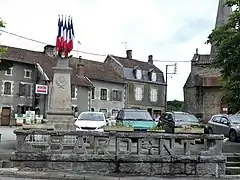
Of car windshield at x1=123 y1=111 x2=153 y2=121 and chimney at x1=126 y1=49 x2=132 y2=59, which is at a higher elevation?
chimney at x1=126 y1=49 x2=132 y2=59

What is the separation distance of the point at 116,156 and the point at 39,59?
43.9m

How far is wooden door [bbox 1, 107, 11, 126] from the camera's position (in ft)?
158

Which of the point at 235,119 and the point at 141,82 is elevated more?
the point at 141,82

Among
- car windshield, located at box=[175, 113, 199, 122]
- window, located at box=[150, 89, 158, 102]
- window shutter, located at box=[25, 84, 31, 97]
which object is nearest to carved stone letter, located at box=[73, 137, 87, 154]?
car windshield, located at box=[175, 113, 199, 122]

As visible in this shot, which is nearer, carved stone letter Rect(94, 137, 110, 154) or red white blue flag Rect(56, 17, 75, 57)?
carved stone letter Rect(94, 137, 110, 154)

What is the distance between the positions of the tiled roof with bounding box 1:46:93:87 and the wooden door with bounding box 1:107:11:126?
6070mm

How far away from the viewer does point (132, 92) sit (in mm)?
63531

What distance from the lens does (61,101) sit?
724 inches

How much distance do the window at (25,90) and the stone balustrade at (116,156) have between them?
131 feet

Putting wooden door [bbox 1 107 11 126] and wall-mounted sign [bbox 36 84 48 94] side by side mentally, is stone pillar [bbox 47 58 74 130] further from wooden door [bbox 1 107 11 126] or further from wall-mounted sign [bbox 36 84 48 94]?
wooden door [bbox 1 107 11 126]

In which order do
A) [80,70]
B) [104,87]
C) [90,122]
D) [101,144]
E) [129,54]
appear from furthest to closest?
1. [129,54]
2. [104,87]
3. [80,70]
4. [90,122]
5. [101,144]

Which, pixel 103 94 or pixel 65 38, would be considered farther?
pixel 103 94

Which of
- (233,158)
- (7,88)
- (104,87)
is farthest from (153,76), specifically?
(233,158)

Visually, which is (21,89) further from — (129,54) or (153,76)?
(153,76)
